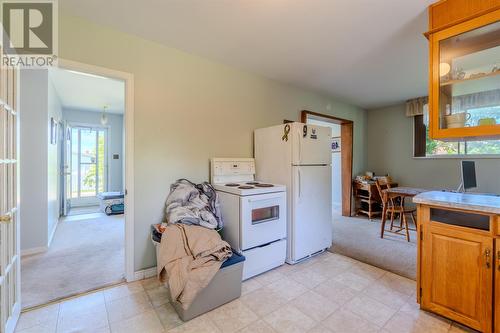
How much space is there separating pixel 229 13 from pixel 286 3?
0.49 m

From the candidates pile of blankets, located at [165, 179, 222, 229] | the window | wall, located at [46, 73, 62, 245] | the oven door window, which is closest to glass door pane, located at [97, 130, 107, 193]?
wall, located at [46, 73, 62, 245]

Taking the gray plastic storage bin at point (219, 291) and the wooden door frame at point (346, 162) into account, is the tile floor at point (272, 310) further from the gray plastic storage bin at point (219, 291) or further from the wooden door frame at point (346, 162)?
the wooden door frame at point (346, 162)

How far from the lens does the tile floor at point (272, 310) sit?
1.68m

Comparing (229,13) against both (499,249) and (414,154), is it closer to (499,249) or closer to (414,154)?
(499,249)

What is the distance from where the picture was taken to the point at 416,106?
4.60m

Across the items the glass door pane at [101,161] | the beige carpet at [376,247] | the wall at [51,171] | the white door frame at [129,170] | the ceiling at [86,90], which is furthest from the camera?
the glass door pane at [101,161]

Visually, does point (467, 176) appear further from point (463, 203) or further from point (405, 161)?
point (405, 161)

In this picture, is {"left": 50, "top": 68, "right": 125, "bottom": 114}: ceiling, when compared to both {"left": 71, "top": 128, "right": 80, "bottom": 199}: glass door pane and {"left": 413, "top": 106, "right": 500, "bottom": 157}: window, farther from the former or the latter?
{"left": 413, "top": 106, "right": 500, "bottom": 157}: window

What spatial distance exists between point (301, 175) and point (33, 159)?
142 inches

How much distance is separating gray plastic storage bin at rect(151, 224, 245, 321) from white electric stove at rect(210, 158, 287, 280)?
12.8 inches

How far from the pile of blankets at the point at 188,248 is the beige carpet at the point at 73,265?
3.15 ft

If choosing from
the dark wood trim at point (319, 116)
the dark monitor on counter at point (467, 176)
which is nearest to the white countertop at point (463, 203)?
the dark monitor on counter at point (467, 176)

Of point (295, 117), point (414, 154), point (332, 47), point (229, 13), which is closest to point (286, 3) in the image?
point (229, 13)

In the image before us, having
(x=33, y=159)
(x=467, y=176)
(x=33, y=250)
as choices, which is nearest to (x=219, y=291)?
(x=33, y=250)
